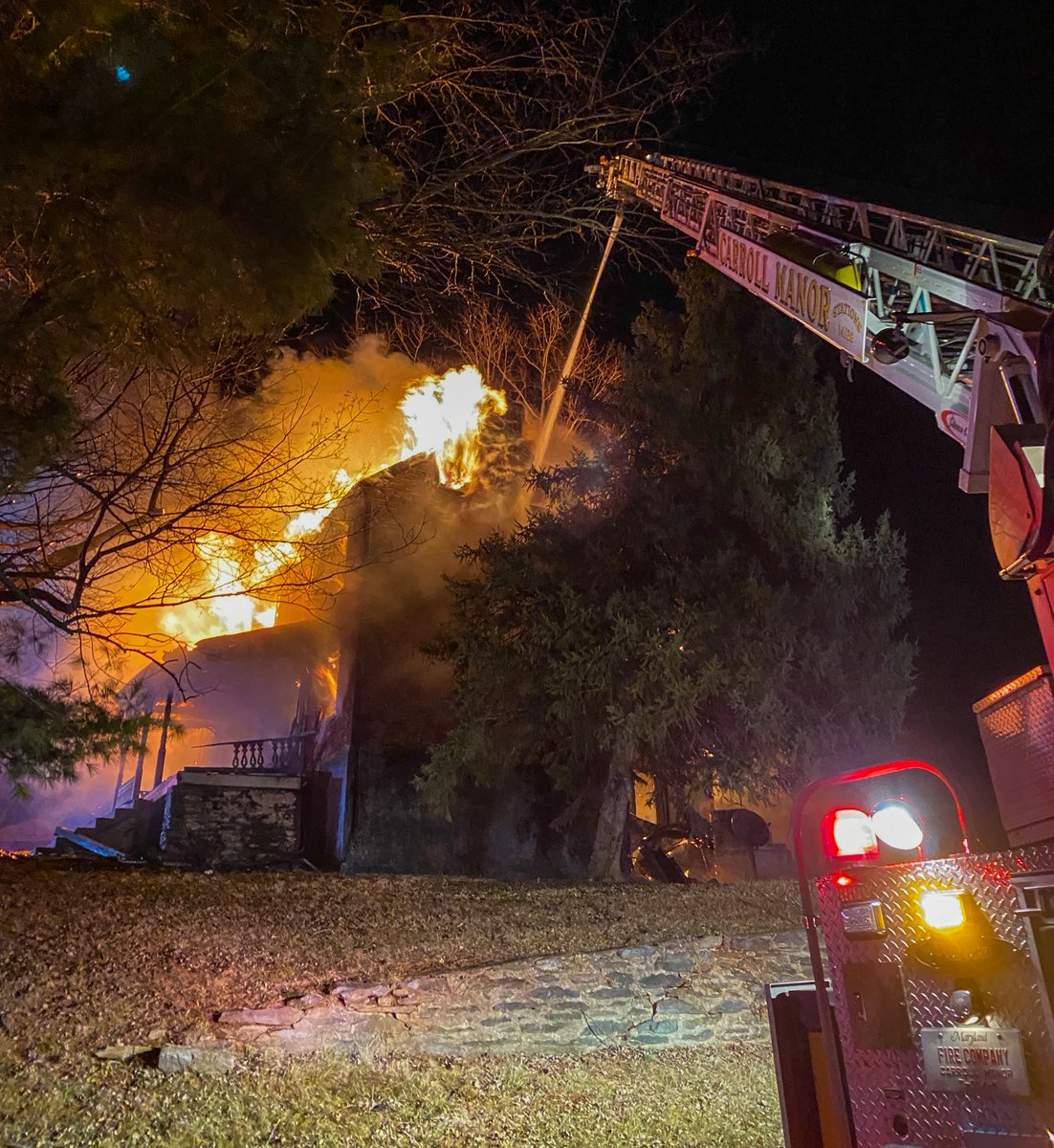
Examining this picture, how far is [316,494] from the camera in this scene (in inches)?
362

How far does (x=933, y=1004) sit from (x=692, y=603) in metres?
8.53

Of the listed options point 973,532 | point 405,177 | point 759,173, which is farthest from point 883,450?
point 405,177

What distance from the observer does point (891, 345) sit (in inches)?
193

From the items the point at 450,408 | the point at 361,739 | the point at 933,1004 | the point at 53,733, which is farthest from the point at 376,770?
the point at 933,1004

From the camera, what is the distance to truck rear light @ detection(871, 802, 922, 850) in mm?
2965

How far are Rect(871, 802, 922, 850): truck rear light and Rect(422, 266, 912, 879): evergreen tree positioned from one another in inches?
296

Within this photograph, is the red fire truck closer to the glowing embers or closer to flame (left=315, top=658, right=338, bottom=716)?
the glowing embers

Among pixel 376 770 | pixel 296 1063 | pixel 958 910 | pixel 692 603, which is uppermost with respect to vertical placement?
pixel 692 603

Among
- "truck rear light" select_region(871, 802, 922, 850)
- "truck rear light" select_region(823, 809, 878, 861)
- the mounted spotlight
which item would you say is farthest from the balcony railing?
"truck rear light" select_region(871, 802, 922, 850)

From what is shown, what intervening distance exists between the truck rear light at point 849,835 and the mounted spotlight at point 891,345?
119 inches

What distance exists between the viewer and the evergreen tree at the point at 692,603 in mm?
10828

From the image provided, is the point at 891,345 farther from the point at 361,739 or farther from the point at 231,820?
the point at 231,820

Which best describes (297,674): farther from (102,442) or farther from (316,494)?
(102,442)

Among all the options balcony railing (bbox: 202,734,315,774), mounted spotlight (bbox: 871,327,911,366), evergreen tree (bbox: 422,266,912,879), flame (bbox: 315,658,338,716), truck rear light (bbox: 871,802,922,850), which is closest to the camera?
truck rear light (bbox: 871,802,922,850)
